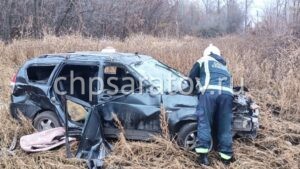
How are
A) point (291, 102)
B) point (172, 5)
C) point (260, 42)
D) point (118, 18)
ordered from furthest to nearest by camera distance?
point (172, 5), point (118, 18), point (260, 42), point (291, 102)

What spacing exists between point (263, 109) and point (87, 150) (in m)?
3.42

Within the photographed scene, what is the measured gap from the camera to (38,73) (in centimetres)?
645

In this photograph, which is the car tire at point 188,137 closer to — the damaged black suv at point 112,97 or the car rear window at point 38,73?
the damaged black suv at point 112,97

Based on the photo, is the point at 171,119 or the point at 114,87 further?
the point at 114,87

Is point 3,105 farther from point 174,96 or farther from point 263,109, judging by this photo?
point 263,109

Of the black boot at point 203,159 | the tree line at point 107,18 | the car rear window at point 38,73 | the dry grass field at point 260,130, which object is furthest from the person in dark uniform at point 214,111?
the tree line at point 107,18

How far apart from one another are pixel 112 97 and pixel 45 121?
1337 millimetres

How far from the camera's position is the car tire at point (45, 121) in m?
5.99

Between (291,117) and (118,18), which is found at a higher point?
(118,18)

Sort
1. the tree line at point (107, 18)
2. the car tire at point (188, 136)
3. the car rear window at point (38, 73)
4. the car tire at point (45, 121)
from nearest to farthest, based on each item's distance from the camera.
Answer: the car tire at point (188, 136), the car tire at point (45, 121), the car rear window at point (38, 73), the tree line at point (107, 18)

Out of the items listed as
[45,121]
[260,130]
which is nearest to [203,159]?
[260,130]

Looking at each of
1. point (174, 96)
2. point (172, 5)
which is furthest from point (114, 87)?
point (172, 5)

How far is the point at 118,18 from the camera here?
24.7 m

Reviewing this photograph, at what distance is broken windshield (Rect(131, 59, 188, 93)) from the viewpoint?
5.66 metres
